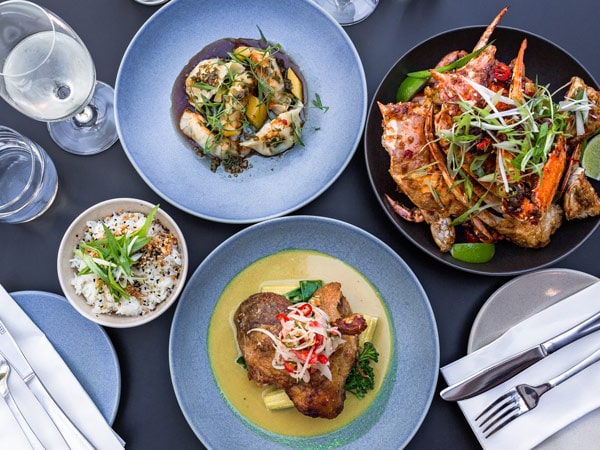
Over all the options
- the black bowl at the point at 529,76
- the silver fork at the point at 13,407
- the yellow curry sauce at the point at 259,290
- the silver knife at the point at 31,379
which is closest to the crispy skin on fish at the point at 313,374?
the yellow curry sauce at the point at 259,290

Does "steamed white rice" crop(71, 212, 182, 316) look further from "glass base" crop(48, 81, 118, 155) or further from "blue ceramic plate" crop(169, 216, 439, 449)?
"glass base" crop(48, 81, 118, 155)

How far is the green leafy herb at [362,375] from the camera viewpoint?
2432 mm

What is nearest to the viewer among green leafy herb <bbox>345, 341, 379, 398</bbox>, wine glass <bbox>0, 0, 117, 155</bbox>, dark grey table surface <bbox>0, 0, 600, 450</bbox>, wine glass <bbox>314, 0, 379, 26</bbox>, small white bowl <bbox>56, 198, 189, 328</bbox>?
wine glass <bbox>0, 0, 117, 155</bbox>

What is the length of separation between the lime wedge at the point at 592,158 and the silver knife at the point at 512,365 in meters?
0.62

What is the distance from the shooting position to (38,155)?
8.34ft

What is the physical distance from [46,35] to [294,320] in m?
1.52

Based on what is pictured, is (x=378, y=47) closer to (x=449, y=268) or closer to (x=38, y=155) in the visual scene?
(x=449, y=268)

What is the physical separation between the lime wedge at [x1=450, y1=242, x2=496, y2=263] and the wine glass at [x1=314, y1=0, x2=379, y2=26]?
1187mm

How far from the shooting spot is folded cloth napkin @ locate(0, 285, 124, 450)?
2.40 metres

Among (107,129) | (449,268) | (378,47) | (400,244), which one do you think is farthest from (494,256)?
(107,129)

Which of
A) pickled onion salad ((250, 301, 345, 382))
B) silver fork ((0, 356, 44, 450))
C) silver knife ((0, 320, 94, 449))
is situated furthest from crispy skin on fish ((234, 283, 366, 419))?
silver fork ((0, 356, 44, 450))

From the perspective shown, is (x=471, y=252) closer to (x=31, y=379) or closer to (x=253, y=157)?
(x=253, y=157)

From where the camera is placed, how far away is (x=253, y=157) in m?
2.55

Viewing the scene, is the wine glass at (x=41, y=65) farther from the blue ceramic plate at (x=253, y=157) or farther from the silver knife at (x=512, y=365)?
→ the silver knife at (x=512, y=365)
